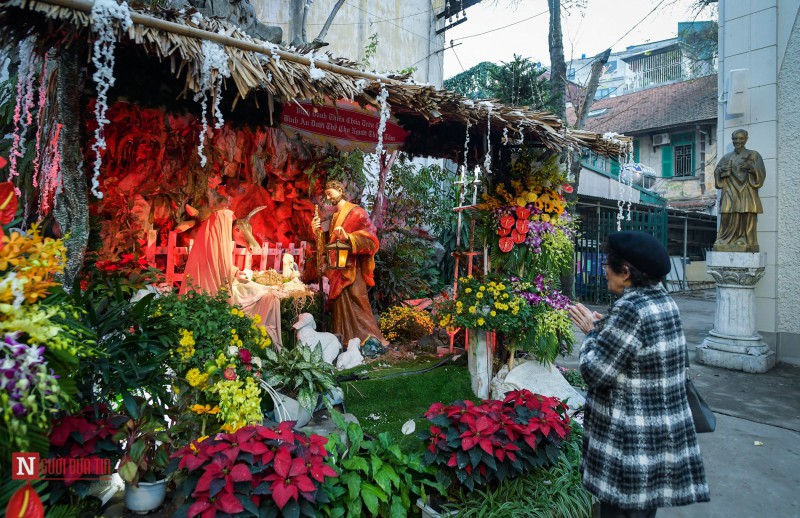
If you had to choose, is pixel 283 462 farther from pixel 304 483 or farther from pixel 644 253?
pixel 644 253

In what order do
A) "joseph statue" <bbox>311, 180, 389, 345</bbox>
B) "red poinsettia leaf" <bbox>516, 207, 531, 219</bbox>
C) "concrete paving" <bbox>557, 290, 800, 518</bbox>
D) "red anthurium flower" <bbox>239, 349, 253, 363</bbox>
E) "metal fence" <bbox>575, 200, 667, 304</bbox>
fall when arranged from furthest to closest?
1. "metal fence" <bbox>575, 200, 667, 304</bbox>
2. "joseph statue" <bbox>311, 180, 389, 345</bbox>
3. "red poinsettia leaf" <bbox>516, 207, 531, 219</bbox>
4. "concrete paving" <bbox>557, 290, 800, 518</bbox>
5. "red anthurium flower" <bbox>239, 349, 253, 363</bbox>

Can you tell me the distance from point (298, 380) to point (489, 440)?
65.2 inches

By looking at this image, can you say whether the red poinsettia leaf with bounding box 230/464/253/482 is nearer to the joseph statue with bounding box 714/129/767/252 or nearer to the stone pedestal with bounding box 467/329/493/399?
the stone pedestal with bounding box 467/329/493/399

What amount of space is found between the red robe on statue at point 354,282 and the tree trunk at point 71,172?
2.89m

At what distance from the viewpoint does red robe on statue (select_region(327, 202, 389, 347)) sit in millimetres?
6055

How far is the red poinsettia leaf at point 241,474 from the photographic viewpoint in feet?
7.88

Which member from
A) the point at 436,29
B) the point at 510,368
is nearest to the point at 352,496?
the point at 510,368

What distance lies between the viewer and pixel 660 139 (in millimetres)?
20719

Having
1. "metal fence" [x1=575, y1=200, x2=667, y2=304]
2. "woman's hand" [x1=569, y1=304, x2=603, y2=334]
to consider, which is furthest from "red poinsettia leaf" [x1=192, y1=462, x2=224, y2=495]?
"metal fence" [x1=575, y1=200, x2=667, y2=304]

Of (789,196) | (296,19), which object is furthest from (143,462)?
(296,19)

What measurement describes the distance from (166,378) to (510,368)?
3.53 meters

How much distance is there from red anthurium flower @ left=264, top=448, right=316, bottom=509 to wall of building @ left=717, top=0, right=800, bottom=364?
868cm

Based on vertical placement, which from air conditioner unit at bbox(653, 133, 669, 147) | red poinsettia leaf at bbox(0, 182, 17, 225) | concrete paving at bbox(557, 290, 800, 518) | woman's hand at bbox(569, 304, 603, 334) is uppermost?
air conditioner unit at bbox(653, 133, 669, 147)

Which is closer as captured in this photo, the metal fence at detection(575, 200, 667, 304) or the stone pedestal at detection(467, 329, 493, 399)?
the stone pedestal at detection(467, 329, 493, 399)
